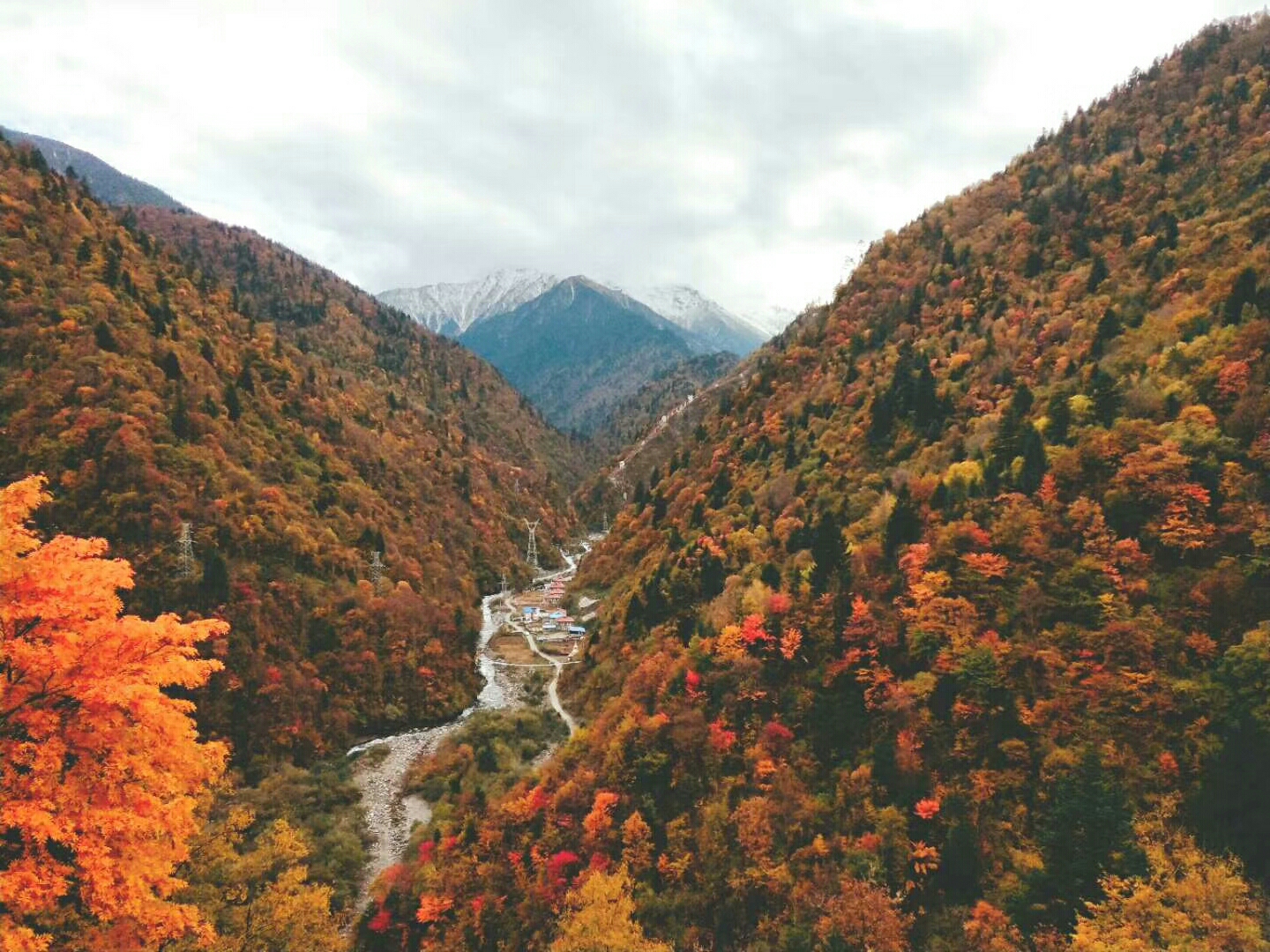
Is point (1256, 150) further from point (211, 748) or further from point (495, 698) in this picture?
point (495, 698)

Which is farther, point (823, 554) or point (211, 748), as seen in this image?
point (823, 554)

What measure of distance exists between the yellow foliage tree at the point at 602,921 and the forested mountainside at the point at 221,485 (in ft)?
131

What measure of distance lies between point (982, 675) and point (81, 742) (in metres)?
35.8

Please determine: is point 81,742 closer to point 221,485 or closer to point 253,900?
point 253,900

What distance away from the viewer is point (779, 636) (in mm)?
43781

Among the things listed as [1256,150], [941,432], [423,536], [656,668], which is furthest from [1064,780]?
[423,536]

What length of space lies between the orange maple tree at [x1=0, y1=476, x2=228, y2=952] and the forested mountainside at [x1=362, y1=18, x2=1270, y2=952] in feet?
78.2

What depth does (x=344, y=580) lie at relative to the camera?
256 ft

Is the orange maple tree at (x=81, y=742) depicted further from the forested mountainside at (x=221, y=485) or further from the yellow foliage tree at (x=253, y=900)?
the forested mountainside at (x=221, y=485)

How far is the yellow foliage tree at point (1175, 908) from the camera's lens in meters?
20.6

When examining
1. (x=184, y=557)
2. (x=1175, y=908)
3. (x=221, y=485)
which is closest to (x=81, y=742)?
(x=1175, y=908)

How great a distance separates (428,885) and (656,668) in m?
21.6

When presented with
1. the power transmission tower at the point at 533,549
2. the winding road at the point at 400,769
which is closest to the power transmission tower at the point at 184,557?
the winding road at the point at 400,769

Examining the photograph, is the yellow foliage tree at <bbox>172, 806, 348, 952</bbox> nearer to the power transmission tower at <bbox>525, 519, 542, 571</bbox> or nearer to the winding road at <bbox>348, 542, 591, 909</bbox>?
the winding road at <bbox>348, 542, 591, 909</bbox>
